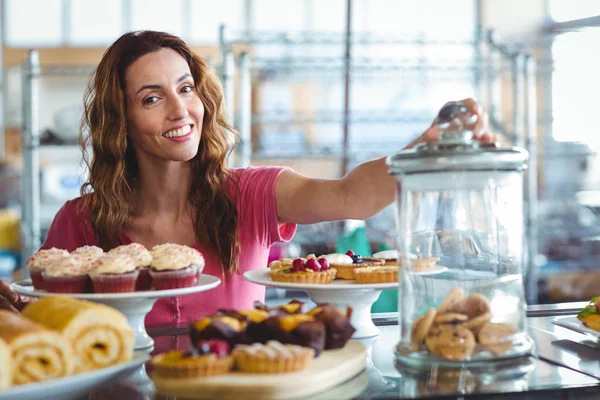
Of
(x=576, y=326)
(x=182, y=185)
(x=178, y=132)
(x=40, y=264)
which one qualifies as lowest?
(x=576, y=326)

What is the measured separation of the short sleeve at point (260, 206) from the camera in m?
1.88

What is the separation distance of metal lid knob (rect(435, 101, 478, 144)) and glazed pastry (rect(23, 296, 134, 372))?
1.62ft

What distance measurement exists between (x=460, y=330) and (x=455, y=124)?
11.1 inches

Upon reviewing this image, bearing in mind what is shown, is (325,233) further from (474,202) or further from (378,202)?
(474,202)

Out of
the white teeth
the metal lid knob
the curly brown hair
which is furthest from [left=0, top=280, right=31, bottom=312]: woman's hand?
the metal lid knob

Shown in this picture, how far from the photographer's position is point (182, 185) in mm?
1902

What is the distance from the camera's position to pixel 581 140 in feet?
16.6

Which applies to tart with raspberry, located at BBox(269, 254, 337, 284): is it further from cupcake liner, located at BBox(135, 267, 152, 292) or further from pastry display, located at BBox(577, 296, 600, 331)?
pastry display, located at BBox(577, 296, 600, 331)

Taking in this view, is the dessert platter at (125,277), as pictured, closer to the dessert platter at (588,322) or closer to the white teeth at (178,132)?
the white teeth at (178,132)

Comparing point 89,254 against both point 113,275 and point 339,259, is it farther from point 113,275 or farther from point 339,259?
point 339,259

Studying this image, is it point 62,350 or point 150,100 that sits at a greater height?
point 150,100

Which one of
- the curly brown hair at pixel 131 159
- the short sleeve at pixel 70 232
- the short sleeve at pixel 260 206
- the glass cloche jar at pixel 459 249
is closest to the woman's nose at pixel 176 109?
the curly brown hair at pixel 131 159

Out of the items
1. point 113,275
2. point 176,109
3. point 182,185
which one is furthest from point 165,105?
point 113,275

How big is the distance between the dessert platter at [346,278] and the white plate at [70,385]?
1.31 ft
